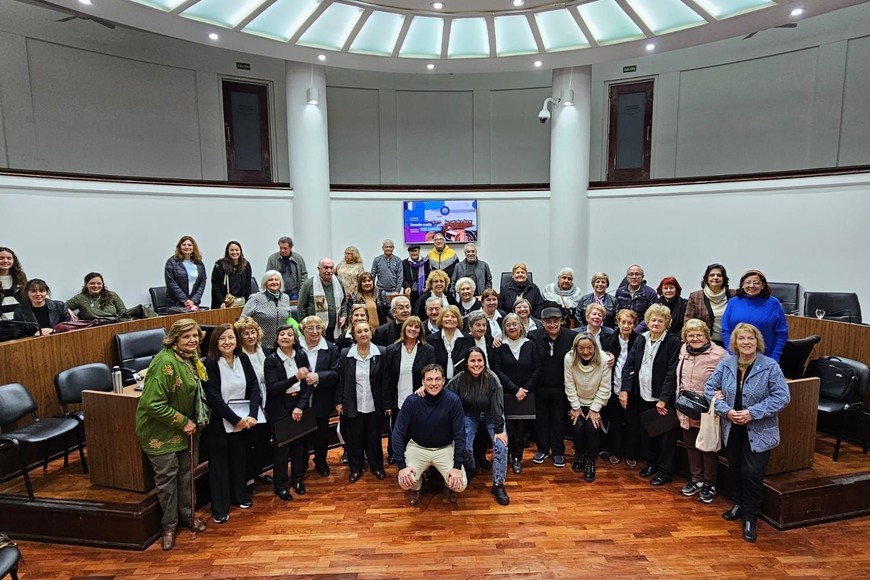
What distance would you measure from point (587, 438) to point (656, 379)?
750 millimetres

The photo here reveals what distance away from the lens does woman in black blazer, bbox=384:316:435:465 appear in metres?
3.89

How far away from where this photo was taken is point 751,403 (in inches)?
128

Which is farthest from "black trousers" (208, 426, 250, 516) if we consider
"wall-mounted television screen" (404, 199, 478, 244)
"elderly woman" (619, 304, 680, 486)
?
"wall-mounted television screen" (404, 199, 478, 244)

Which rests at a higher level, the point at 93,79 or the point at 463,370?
the point at 93,79

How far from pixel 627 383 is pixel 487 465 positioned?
4.59ft

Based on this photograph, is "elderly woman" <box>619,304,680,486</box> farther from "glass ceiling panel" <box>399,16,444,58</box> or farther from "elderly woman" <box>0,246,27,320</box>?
"elderly woman" <box>0,246,27,320</box>

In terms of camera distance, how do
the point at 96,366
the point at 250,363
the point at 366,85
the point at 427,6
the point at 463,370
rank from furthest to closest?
the point at 366,85 < the point at 427,6 < the point at 96,366 < the point at 463,370 < the point at 250,363

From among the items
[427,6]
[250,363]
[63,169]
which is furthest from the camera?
[63,169]

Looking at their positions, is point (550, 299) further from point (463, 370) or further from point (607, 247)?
point (607, 247)

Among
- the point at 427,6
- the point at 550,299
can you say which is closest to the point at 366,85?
the point at 427,6

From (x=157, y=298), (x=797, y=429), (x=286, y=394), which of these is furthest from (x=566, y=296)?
(x=157, y=298)

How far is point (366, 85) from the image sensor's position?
9.05 metres

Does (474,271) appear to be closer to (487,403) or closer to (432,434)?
(487,403)

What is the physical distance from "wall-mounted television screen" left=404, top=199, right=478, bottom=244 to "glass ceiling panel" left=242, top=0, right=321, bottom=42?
11.8ft
